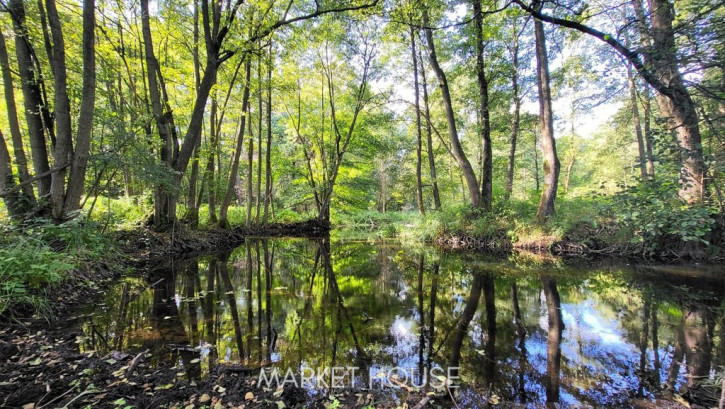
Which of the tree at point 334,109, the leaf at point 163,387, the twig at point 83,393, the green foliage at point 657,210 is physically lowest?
the leaf at point 163,387

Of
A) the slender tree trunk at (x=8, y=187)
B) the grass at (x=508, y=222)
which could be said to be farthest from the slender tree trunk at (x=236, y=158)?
the grass at (x=508, y=222)

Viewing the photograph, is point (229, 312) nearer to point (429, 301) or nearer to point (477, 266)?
point (429, 301)

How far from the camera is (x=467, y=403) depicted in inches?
88.5

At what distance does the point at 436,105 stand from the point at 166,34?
50.1 feet

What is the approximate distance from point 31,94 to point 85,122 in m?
2.24

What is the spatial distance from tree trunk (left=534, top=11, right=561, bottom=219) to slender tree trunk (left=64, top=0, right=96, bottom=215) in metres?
11.4

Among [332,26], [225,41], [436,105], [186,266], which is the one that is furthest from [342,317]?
[436,105]

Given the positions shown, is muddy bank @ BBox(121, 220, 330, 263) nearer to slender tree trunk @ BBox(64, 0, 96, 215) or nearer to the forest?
the forest

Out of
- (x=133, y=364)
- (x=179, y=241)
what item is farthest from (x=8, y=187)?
(x=133, y=364)

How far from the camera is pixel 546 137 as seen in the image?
30.4 ft

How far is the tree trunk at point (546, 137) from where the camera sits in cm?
916

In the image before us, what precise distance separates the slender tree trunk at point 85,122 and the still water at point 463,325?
196 cm

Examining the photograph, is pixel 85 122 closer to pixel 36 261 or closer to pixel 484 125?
pixel 36 261

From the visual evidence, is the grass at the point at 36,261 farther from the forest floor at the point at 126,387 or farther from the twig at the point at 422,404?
the twig at the point at 422,404
